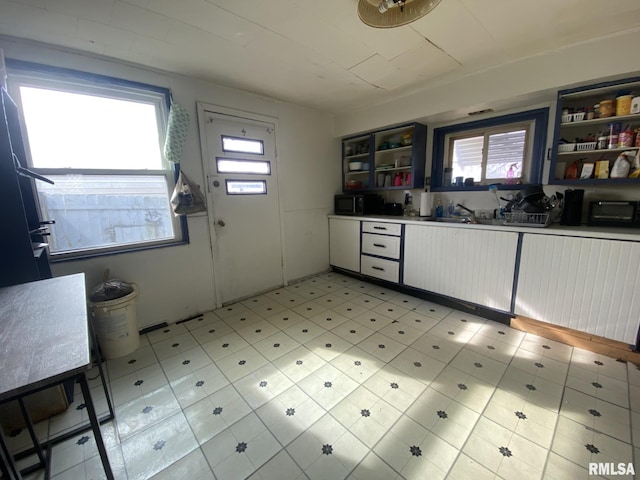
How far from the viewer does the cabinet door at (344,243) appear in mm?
3656

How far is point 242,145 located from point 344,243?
190cm

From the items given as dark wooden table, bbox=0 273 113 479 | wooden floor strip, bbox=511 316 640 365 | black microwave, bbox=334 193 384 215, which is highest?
black microwave, bbox=334 193 384 215

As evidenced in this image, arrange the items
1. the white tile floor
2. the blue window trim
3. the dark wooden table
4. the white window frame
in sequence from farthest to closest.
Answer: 1. the white window frame
2. the blue window trim
3. the white tile floor
4. the dark wooden table

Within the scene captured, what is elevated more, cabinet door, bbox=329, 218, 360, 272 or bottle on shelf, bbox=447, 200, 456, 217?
bottle on shelf, bbox=447, 200, 456, 217

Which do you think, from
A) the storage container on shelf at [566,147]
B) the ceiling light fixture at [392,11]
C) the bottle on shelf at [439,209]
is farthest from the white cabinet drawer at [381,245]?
the ceiling light fixture at [392,11]

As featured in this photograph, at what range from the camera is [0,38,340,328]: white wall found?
→ 84.9 inches

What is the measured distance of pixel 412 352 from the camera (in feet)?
6.88

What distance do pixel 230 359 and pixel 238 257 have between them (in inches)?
51.3

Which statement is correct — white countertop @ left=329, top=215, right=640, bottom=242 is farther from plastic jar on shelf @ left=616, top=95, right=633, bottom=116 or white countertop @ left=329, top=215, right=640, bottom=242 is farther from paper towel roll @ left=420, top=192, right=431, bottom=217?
plastic jar on shelf @ left=616, top=95, right=633, bottom=116

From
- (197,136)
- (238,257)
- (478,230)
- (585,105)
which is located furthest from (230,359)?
(585,105)

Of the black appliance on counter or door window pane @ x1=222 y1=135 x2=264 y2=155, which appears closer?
the black appliance on counter

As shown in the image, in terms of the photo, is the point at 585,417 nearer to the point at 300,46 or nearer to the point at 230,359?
the point at 230,359

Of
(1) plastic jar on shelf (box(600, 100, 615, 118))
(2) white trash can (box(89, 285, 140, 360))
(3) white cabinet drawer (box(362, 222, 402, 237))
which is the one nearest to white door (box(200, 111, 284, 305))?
(2) white trash can (box(89, 285, 140, 360))

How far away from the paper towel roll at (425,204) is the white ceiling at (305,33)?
49.0 inches
